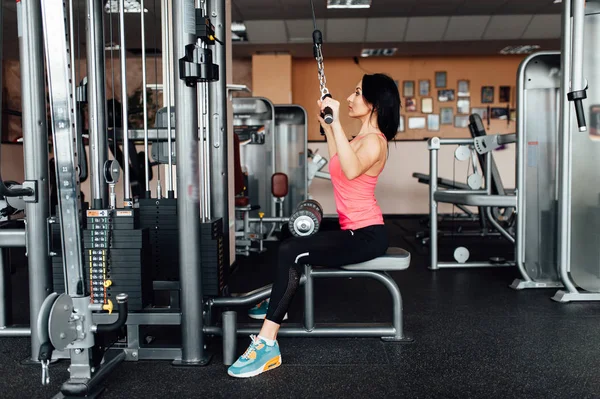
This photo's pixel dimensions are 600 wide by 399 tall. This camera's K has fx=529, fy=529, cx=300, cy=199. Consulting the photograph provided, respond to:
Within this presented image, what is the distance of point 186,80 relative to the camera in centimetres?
177

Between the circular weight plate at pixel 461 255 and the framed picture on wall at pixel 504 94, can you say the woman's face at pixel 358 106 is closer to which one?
the circular weight plate at pixel 461 255

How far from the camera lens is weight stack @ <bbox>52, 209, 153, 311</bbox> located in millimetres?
1804

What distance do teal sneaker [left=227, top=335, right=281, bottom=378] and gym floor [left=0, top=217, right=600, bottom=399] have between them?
0.03m

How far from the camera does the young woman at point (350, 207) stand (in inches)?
73.7

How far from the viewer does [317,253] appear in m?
1.95

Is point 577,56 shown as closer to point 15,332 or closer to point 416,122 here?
point 15,332

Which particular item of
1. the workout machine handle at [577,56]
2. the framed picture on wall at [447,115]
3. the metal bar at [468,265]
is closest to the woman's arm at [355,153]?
the workout machine handle at [577,56]

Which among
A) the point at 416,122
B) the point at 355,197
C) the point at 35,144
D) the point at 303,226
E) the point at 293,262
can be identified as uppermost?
the point at 416,122

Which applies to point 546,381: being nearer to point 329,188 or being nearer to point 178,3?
point 178,3

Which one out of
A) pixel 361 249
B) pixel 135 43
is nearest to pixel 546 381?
pixel 361 249

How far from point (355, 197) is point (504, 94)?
657 cm

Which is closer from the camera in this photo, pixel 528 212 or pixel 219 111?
pixel 219 111

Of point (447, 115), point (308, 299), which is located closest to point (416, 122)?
point (447, 115)

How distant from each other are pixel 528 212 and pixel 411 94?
15.9 feet
